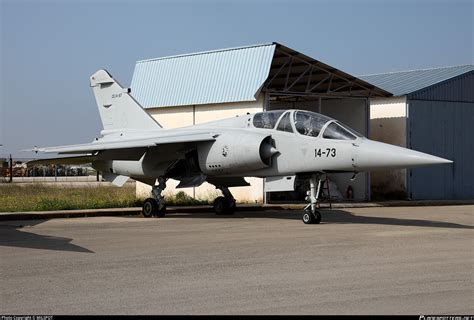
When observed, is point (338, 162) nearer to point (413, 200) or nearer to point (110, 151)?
point (110, 151)

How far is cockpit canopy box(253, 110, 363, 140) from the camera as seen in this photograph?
16.8 metres

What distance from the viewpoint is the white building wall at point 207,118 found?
1024 inches

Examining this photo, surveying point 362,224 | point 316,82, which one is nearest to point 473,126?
point 316,82

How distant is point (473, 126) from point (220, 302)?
26248mm

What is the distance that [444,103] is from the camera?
100ft

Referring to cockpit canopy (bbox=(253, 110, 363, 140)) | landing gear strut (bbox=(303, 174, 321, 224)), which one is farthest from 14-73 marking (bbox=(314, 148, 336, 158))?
landing gear strut (bbox=(303, 174, 321, 224))

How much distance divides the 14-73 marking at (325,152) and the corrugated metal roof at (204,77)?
8.54m

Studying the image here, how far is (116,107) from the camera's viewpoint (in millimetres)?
22203

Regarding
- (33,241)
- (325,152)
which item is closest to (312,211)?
(325,152)

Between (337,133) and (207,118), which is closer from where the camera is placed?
(337,133)

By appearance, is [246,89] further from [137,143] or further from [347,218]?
[347,218]

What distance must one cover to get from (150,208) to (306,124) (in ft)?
17.0

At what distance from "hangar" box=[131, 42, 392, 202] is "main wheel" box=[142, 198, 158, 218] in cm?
645

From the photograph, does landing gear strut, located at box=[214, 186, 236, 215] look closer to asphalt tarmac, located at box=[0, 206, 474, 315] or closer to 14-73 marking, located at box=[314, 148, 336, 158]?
asphalt tarmac, located at box=[0, 206, 474, 315]
